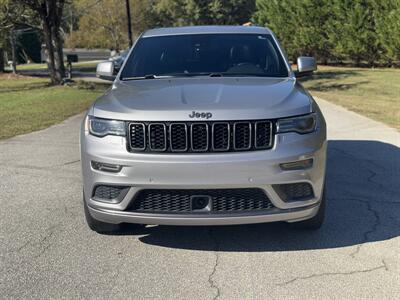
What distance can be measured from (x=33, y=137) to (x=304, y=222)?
21.5 ft

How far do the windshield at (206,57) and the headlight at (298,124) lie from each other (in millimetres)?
1205

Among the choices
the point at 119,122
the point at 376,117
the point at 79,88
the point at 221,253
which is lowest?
the point at 79,88

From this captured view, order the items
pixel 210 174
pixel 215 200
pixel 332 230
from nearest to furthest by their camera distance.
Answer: pixel 210 174, pixel 215 200, pixel 332 230

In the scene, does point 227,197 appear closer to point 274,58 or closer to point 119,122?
point 119,122

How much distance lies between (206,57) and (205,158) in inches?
77.5

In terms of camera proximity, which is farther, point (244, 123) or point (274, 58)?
point (274, 58)

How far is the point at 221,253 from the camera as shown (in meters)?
4.25

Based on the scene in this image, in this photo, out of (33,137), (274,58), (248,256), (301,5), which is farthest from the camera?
(301,5)

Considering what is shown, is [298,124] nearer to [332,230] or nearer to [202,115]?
[202,115]

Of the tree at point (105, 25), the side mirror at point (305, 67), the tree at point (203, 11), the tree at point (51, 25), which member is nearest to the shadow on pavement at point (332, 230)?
the side mirror at point (305, 67)

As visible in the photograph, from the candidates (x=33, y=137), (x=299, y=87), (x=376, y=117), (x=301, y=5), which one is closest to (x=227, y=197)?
(x=299, y=87)

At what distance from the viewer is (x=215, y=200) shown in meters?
3.96

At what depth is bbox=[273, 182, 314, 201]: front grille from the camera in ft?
13.0

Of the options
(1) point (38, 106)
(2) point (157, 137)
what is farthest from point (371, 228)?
(1) point (38, 106)
